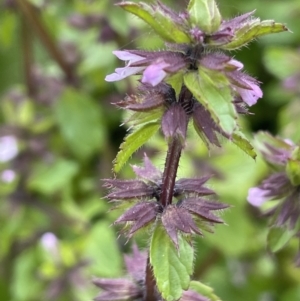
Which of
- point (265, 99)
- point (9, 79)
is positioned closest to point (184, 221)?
point (265, 99)

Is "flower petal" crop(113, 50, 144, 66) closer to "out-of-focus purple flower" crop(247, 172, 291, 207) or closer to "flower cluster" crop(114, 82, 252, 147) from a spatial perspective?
"flower cluster" crop(114, 82, 252, 147)

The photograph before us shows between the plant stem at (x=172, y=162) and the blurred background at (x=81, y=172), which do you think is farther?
the blurred background at (x=81, y=172)

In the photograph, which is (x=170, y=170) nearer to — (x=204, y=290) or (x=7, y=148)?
(x=204, y=290)

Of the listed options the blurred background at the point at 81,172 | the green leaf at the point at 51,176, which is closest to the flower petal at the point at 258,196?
the blurred background at the point at 81,172

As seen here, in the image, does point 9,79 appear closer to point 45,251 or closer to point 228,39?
point 45,251

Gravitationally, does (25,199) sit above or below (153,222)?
above

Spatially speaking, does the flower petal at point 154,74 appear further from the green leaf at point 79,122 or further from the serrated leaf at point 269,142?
the green leaf at point 79,122
